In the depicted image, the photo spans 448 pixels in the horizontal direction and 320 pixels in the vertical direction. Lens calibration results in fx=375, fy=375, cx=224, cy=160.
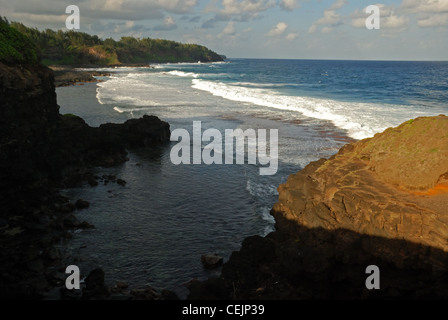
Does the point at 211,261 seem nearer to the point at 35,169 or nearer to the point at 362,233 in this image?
the point at 362,233

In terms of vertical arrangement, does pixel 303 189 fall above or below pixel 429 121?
below

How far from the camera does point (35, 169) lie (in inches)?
631

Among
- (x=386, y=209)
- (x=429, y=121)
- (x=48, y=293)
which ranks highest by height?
(x=429, y=121)

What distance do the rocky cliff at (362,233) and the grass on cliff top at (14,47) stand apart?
13.2 metres

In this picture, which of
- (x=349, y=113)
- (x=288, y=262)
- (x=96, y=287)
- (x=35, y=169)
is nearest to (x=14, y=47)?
(x=35, y=169)

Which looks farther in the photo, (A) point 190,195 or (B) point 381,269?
(A) point 190,195

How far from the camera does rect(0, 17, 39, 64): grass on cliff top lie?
52.4 ft

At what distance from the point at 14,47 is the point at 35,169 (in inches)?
219

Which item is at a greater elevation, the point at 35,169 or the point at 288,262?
the point at 35,169

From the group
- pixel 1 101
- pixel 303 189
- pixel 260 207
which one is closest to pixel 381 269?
pixel 303 189

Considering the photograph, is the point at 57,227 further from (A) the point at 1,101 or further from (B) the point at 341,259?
(B) the point at 341,259

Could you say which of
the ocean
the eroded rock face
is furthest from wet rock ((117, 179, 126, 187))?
the eroded rock face

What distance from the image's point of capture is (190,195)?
17.0 meters
